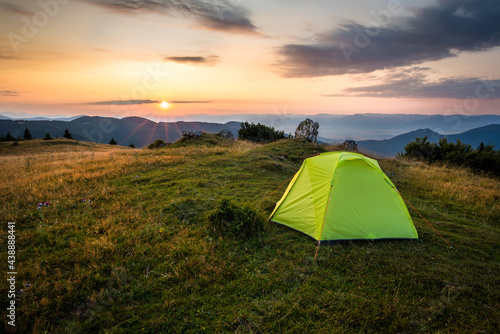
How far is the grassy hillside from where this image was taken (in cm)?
371

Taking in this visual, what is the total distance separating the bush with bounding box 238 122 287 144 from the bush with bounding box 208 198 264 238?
24.6 m

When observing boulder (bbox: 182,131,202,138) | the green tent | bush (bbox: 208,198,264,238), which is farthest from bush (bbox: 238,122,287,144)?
bush (bbox: 208,198,264,238)

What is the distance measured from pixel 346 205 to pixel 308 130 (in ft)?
63.8

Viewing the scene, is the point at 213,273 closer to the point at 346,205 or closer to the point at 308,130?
the point at 346,205

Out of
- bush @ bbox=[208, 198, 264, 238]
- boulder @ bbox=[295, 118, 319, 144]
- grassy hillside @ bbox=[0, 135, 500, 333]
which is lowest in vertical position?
grassy hillside @ bbox=[0, 135, 500, 333]

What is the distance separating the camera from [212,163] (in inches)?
539

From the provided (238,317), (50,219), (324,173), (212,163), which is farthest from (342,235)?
(212,163)

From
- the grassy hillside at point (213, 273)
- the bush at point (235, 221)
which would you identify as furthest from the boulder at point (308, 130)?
the bush at point (235, 221)

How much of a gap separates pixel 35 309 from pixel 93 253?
1.37 meters

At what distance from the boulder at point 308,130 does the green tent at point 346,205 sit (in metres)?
17.3

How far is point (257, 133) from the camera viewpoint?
105 ft

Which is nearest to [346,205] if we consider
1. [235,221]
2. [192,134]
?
[235,221]

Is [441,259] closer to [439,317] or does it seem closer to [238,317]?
[439,317]

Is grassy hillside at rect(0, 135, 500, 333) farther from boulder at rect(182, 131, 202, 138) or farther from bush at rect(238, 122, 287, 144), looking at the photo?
bush at rect(238, 122, 287, 144)
